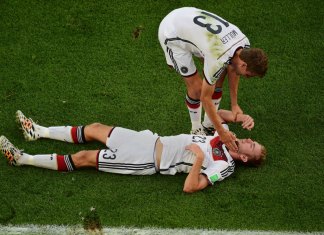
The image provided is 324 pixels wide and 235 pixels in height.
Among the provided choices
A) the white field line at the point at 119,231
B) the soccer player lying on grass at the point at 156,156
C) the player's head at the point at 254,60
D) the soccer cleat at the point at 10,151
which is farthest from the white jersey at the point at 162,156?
the player's head at the point at 254,60

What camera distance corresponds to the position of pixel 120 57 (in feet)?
26.0

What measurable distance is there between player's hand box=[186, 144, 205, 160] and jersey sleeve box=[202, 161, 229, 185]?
159 mm

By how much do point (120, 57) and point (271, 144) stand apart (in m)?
2.17

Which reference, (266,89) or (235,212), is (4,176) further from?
(266,89)

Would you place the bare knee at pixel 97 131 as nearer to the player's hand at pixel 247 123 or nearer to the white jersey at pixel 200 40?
the white jersey at pixel 200 40

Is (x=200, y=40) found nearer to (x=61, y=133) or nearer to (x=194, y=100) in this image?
(x=194, y=100)

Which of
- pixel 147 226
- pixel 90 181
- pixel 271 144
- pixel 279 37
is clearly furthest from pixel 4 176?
pixel 279 37

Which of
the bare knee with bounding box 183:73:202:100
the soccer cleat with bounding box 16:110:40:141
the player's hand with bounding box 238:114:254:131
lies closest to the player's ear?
the player's hand with bounding box 238:114:254:131

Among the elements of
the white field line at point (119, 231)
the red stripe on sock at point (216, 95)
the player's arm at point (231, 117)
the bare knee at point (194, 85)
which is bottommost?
the white field line at point (119, 231)

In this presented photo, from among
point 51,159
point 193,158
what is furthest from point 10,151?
point 193,158

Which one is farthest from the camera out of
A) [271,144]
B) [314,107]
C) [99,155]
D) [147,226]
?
[314,107]

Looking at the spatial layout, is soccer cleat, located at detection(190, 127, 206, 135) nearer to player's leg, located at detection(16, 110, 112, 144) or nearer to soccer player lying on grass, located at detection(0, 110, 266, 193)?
soccer player lying on grass, located at detection(0, 110, 266, 193)

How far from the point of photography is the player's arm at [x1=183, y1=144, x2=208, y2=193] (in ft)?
20.0

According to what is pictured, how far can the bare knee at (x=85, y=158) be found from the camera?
248 inches
